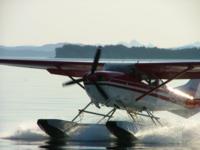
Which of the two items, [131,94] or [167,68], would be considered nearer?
[131,94]

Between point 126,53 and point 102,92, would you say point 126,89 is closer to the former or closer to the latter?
point 102,92

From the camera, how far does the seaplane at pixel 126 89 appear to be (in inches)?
674

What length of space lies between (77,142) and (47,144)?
2.61ft

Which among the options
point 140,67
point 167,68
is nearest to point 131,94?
point 140,67

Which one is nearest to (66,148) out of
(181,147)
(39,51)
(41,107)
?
(181,147)

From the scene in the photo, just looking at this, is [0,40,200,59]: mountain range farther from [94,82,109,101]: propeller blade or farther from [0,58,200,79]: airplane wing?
[94,82,109,101]: propeller blade

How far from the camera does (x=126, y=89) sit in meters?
17.7

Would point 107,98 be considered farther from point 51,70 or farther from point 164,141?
point 51,70

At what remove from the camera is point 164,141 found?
658 inches

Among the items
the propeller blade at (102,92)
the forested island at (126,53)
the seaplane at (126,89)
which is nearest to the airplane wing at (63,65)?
the seaplane at (126,89)

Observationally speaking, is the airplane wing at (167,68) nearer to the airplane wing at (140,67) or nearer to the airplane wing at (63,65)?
the airplane wing at (140,67)

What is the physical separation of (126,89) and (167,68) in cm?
116

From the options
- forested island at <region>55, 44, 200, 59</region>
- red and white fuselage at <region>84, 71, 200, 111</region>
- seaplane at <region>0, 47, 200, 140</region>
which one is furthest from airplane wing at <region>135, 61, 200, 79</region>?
forested island at <region>55, 44, 200, 59</region>

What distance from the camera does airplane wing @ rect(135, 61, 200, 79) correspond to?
17734 mm
